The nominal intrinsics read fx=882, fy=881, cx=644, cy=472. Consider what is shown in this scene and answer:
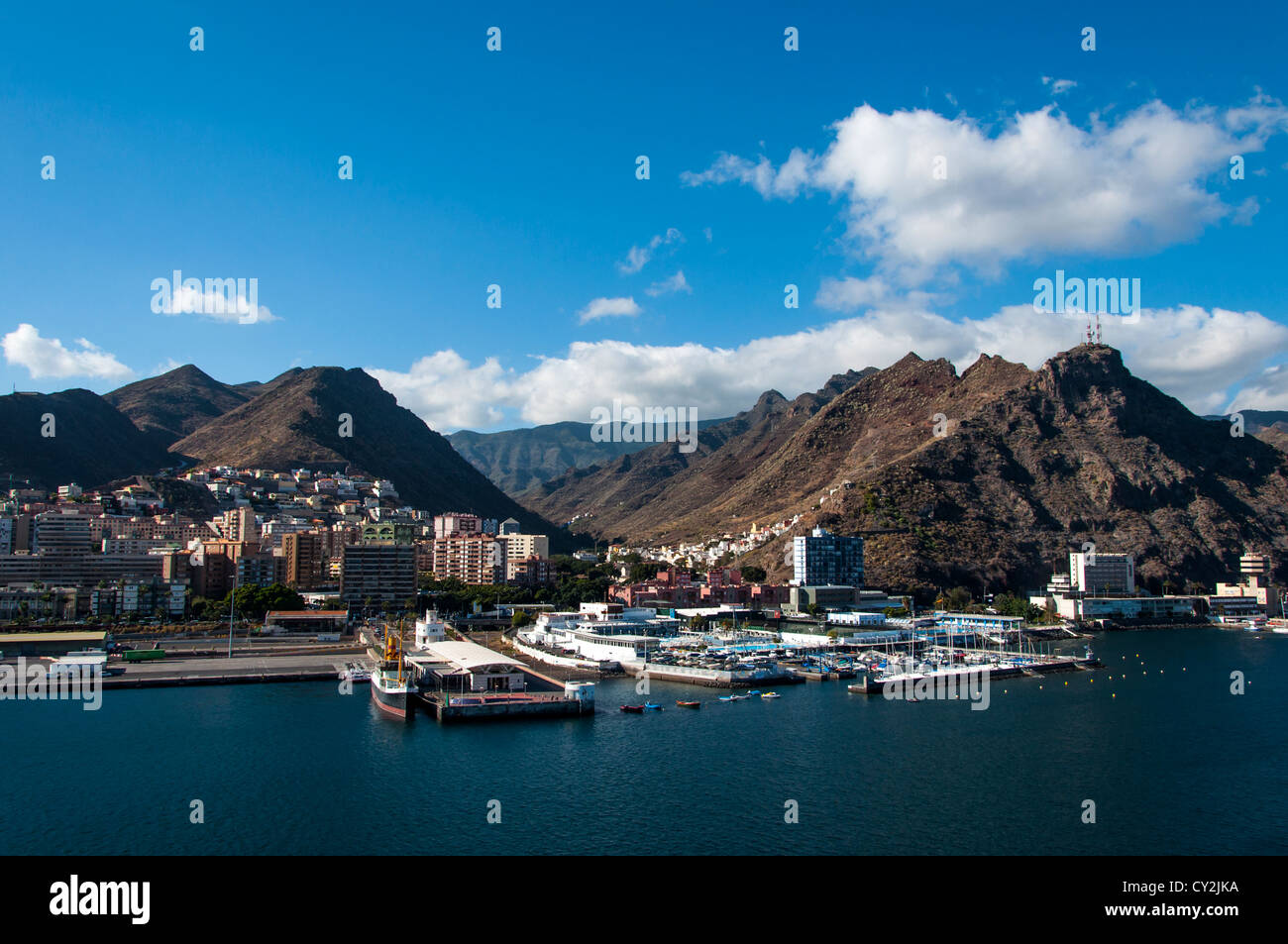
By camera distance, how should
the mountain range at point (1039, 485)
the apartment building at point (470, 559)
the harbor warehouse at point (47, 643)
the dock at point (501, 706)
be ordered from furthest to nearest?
the mountain range at point (1039, 485), the apartment building at point (470, 559), the harbor warehouse at point (47, 643), the dock at point (501, 706)

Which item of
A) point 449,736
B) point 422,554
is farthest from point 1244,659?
point 422,554

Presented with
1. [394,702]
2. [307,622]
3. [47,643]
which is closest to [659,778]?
[394,702]

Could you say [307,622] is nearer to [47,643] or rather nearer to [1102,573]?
[47,643]

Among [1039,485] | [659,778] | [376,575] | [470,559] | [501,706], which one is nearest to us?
[659,778]

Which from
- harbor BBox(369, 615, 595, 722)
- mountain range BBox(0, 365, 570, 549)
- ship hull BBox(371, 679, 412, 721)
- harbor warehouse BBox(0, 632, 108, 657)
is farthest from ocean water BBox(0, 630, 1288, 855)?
mountain range BBox(0, 365, 570, 549)

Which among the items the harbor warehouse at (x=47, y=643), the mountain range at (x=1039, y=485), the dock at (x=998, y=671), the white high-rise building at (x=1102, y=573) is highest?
the mountain range at (x=1039, y=485)

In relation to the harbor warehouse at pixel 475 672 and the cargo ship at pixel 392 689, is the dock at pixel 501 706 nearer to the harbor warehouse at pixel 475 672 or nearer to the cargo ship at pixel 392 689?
the cargo ship at pixel 392 689

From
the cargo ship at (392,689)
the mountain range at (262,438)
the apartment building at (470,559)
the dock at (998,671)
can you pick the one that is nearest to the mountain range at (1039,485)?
the apartment building at (470,559)

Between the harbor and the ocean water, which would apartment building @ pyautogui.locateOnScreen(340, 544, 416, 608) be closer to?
the harbor
